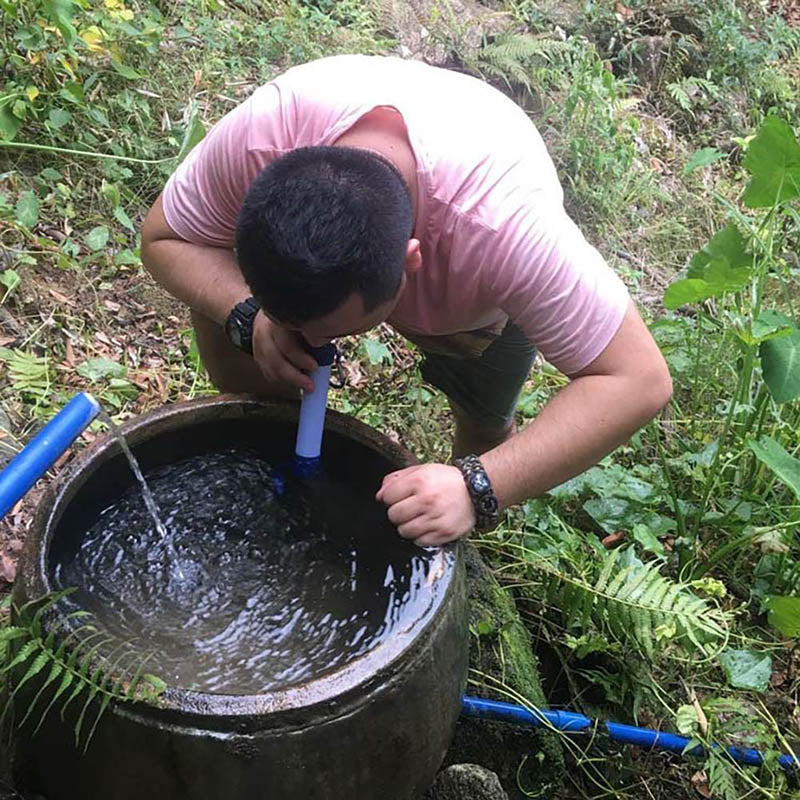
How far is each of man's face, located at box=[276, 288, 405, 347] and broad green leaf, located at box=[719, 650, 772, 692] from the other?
143 cm

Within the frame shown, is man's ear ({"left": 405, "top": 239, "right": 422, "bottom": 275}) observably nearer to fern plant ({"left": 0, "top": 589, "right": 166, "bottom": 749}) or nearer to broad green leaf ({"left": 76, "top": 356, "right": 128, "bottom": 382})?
fern plant ({"left": 0, "top": 589, "right": 166, "bottom": 749})

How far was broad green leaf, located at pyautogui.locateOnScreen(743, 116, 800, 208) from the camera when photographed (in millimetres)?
2311

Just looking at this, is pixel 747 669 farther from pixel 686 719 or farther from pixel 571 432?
pixel 571 432

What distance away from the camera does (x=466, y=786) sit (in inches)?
74.9

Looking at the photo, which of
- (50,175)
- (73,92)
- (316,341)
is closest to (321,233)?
(316,341)

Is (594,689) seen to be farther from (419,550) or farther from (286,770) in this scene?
(286,770)

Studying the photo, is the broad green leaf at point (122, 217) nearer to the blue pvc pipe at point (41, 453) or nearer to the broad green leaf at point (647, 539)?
the blue pvc pipe at point (41, 453)

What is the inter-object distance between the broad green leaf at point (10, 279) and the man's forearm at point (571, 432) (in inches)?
77.6

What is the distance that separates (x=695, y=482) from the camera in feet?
9.38

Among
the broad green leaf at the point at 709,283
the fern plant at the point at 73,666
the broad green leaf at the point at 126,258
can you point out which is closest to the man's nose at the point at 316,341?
the fern plant at the point at 73,666

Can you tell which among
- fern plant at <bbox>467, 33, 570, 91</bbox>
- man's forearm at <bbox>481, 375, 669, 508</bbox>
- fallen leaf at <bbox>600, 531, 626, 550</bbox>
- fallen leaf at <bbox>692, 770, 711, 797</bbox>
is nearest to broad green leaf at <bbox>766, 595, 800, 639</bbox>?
fallen leaf at <bbox>692, 770, 711, 797</bbox>

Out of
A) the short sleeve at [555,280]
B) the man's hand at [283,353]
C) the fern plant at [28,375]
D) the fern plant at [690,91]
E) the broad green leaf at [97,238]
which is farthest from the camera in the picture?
the fern plant at [690,91]

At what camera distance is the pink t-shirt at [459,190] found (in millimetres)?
1606

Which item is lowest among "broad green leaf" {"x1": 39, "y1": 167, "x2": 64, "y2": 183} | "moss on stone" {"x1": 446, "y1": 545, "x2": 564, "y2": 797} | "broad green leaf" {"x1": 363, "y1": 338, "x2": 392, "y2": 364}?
"moss on stone" {"x1": 446, "y1": 545, "x2": 564, "y2": 797}
